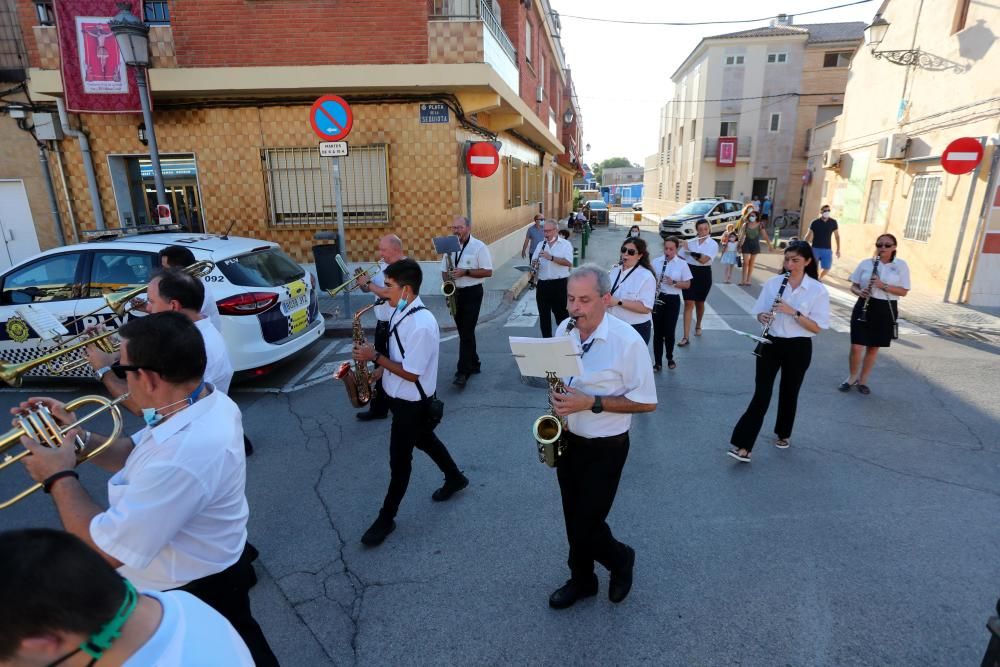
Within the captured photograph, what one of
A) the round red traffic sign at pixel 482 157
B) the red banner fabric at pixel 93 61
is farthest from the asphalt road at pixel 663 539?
the red banner fabric at pixel 93 61

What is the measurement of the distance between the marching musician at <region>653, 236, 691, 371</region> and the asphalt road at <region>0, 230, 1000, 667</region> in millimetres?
1060

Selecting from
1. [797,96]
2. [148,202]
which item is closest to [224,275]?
[148,202]

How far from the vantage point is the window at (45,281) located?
20.0ft

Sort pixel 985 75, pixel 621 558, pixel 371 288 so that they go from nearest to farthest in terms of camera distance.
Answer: pixel 621 558, pixel 371 288, pixel 985 75

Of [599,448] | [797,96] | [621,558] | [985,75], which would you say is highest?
[797,96]

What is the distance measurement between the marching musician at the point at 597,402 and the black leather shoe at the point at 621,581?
0.26 metres

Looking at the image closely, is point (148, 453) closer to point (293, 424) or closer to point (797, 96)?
point (293, 424)

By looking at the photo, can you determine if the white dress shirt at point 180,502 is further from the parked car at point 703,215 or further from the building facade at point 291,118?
the parked car at point 703,215

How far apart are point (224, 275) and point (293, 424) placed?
180cm

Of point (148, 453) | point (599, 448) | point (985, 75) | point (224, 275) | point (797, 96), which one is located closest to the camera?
point (148, 453)

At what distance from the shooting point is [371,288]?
554cm

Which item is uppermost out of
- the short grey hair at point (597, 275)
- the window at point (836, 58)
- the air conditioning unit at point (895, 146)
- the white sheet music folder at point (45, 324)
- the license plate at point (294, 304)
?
the window at point (836, 58)

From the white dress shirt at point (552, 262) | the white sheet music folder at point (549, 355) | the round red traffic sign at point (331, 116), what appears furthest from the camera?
the round red traffic sign at point (331, 116)

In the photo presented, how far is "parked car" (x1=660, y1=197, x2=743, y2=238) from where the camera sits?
2344cm
